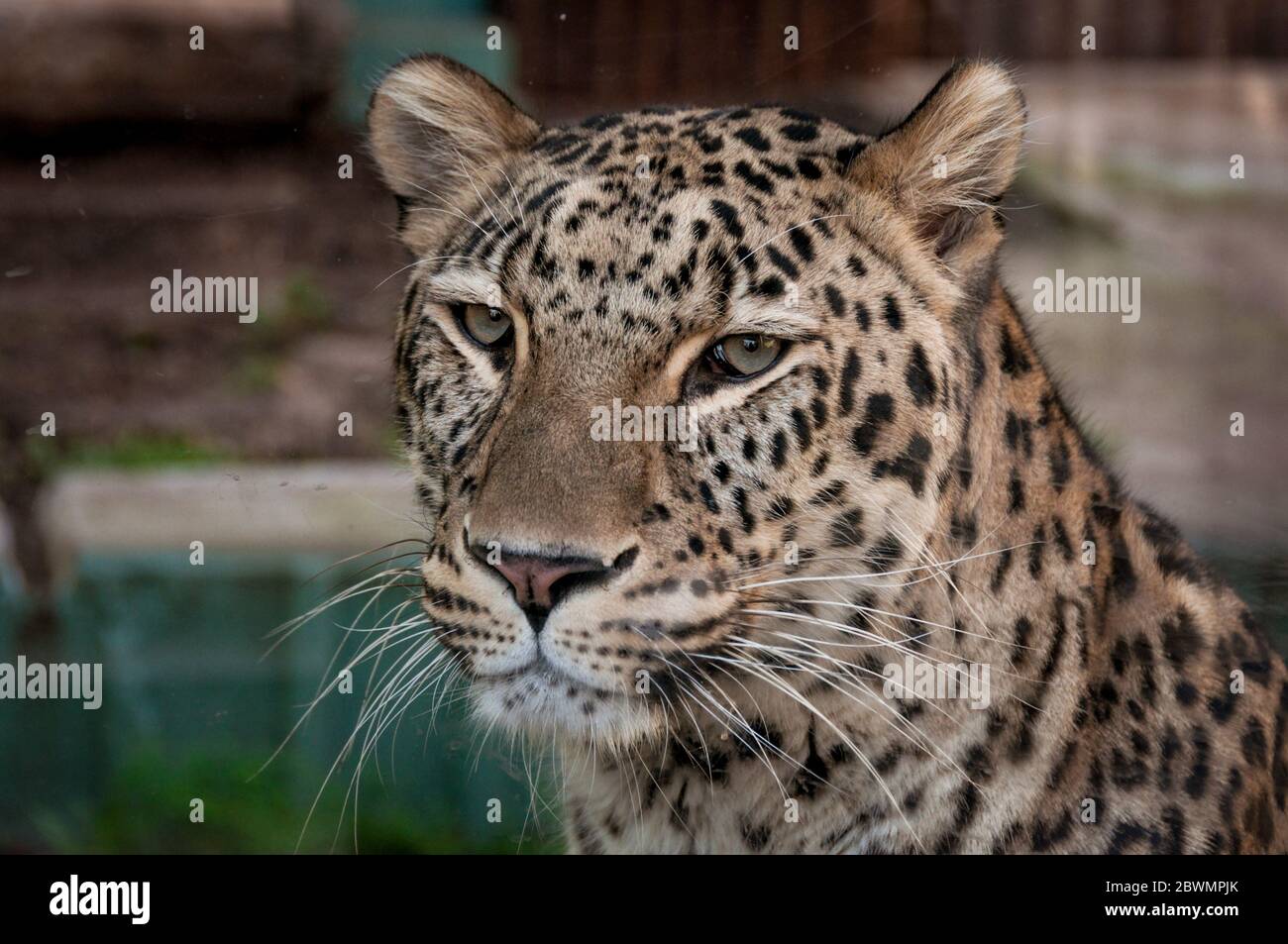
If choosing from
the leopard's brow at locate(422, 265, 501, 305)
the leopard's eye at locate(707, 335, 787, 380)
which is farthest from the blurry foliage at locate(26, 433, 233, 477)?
the leopard's eye at locate(707, 335, 787, 380)

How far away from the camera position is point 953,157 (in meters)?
3.63

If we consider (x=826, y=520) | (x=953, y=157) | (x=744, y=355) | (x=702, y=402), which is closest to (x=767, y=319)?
(x=744, y=355)

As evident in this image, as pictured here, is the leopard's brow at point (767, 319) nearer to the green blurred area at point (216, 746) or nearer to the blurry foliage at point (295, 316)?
the green blurred area at point (216, 746)

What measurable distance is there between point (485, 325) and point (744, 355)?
2.48 feet

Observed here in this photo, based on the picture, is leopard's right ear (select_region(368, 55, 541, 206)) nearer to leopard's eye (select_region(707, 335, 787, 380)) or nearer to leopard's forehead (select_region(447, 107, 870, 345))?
leopard's forehead (select_region(447, 107, 870, 345))

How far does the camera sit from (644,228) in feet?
11.7

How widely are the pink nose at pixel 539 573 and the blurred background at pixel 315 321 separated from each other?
1187 millimetres

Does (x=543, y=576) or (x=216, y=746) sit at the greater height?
(x=543, y=576)

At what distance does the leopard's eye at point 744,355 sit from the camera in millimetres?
3533

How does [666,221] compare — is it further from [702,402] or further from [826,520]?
[826,520]

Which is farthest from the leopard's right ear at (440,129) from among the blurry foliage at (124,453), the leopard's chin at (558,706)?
the blurry foliage at (124,453)

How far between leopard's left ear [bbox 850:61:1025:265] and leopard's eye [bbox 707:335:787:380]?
515mm
